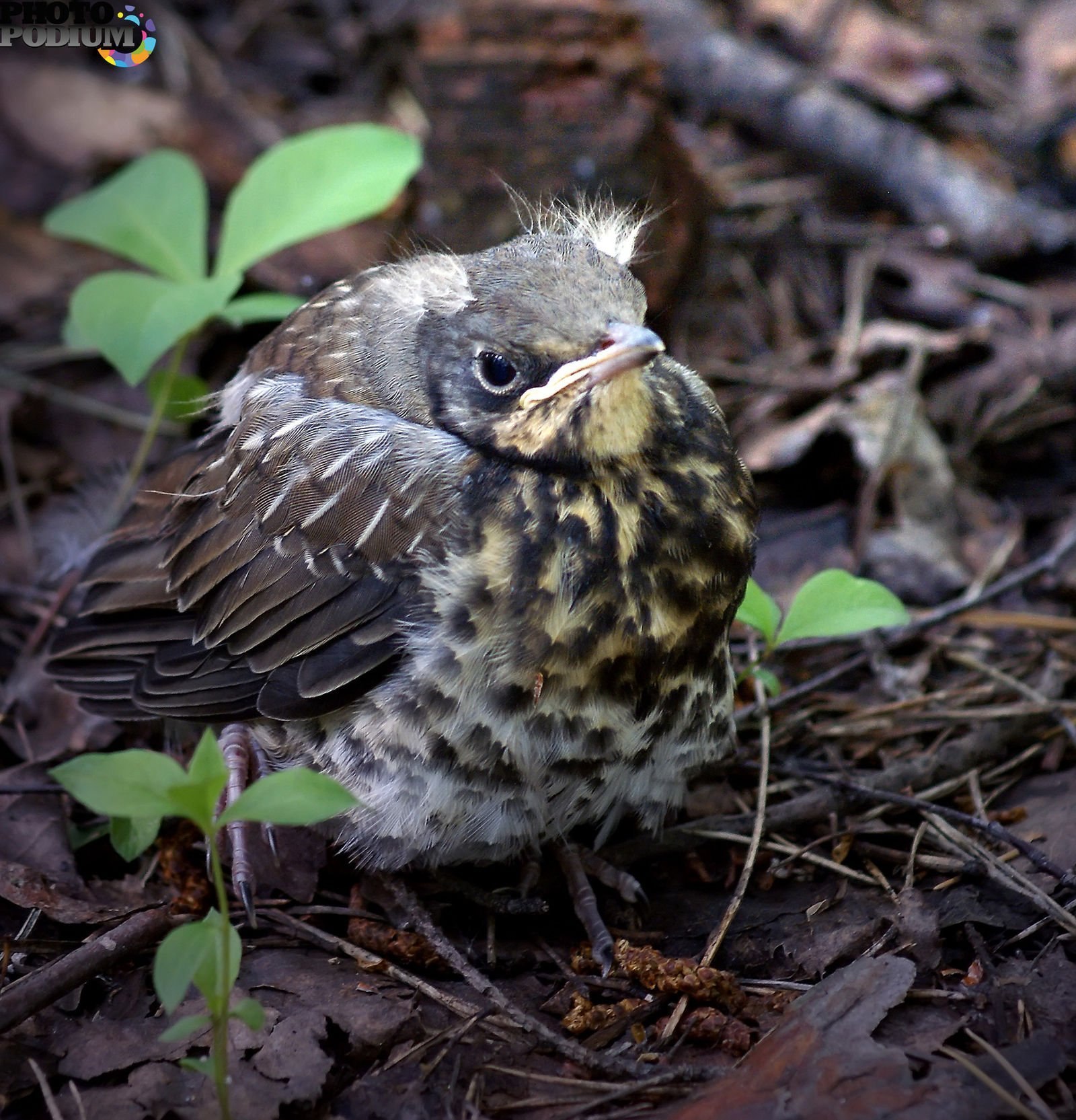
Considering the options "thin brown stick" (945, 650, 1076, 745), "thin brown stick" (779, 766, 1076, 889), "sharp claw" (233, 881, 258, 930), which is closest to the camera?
"thin brown stick" (779, 766, 1076, 889)

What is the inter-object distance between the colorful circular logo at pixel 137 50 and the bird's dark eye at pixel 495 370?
270 centimetres

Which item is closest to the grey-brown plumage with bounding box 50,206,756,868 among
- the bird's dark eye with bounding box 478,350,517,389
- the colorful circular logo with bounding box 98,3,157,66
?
the bird's dark eye with bounding box 478,350,517,389

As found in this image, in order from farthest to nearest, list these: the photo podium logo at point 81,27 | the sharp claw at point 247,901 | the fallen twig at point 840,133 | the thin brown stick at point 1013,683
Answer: the fallen twig at point 840,133, the photo podium logo at point 81,27, the thin brown stick at point 1013,683, the sharp claw at point 247,901

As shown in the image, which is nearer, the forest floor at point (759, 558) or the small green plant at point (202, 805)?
the small green plant at point (202, 805)

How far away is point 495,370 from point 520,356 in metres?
0.07

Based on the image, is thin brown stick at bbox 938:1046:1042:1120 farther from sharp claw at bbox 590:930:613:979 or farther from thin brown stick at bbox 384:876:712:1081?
sharp claw at bbox 590:930:613:979

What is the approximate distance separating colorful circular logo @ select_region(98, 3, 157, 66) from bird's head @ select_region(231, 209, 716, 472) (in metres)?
2.25

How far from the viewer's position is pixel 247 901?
8.57 ft

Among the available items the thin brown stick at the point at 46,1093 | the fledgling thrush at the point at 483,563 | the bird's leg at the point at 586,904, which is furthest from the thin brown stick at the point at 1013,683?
the thin brown stick at the point at 46,1093

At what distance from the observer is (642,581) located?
94.3 inches

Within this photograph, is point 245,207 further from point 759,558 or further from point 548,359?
point 759,558

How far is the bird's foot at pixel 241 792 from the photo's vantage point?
2.70 metres

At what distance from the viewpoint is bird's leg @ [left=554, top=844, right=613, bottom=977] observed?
2.53 metres

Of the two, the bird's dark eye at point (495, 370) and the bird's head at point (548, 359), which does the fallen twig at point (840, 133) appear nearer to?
the bird's head at point (548, 359)
